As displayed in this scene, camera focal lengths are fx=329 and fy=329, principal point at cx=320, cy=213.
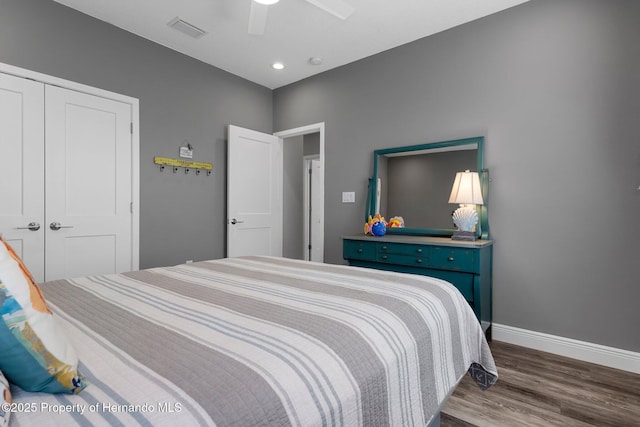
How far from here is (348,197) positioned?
12.5ft

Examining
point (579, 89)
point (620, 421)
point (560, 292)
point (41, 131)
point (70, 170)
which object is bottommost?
point (620, 421)

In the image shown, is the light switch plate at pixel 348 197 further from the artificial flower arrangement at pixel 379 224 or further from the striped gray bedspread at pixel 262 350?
the striped gray bedspread at pixel 262 350

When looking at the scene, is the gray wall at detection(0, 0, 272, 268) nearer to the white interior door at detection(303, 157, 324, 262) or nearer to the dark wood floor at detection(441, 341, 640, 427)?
the white interior door at detection(303, 157, 324, 262)

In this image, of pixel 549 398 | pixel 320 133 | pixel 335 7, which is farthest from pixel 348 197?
pixel 549 398

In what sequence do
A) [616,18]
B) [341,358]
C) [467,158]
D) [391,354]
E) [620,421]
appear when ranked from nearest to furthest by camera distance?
[341,358], [391,354], [620,421], [616,18], [467,158]

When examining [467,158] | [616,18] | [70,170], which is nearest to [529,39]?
[616,18]

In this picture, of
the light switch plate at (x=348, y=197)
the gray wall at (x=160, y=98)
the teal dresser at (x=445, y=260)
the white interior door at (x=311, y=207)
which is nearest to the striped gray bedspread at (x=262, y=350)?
the teal dresser at (x=445, y=260)

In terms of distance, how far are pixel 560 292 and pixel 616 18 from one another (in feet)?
6.67

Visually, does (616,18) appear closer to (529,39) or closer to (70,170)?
(529,39)

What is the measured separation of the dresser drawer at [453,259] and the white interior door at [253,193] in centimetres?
226

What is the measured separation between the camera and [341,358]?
852 mm

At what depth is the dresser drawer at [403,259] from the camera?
2803mm

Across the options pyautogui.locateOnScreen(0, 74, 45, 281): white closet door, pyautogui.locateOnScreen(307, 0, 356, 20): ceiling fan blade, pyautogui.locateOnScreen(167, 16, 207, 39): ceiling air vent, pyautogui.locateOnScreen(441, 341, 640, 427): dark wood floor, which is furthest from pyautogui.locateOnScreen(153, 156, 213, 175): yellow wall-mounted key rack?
pyautogui.locateOnScreen(441, 341, 640, 427): dark wood floor

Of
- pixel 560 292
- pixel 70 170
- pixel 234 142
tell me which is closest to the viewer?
pixel 560 292
